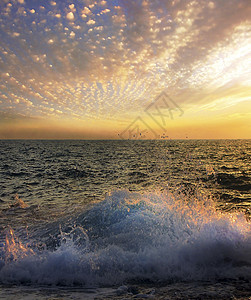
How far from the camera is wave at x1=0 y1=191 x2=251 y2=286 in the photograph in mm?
5332

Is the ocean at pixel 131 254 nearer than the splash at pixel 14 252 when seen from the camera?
Yes

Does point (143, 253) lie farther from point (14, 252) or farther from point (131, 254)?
point (14, 252)

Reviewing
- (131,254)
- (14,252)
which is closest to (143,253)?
(131,254)

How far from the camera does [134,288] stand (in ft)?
15.6

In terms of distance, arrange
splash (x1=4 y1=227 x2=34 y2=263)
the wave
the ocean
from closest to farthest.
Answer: the ocean, the wave, splash (x1=4 y1=227 x2=34 y2=263)

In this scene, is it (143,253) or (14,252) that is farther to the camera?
(14,252)

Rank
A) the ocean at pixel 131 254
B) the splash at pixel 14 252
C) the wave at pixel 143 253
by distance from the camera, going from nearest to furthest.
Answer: the ocean at pixel 131 254 → the wave at pixel 143 253 → the splash at pixel 14 252

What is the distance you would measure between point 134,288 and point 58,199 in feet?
34.7

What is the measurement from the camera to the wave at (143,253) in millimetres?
5332

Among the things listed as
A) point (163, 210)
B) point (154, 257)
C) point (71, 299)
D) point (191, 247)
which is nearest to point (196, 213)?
point (163, 210)

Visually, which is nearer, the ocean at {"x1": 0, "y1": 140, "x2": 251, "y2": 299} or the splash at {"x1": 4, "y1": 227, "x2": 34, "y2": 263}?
the ocean at {"x1": 0, "y1": 140, "x2": 251, "y2": 299}

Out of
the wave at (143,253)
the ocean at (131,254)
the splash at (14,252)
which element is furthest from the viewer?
the splash at (14,252)

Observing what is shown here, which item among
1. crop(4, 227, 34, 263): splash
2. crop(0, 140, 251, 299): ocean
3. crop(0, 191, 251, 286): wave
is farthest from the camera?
crop(4, 227, 34, 263): splash

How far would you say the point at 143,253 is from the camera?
6.01m
